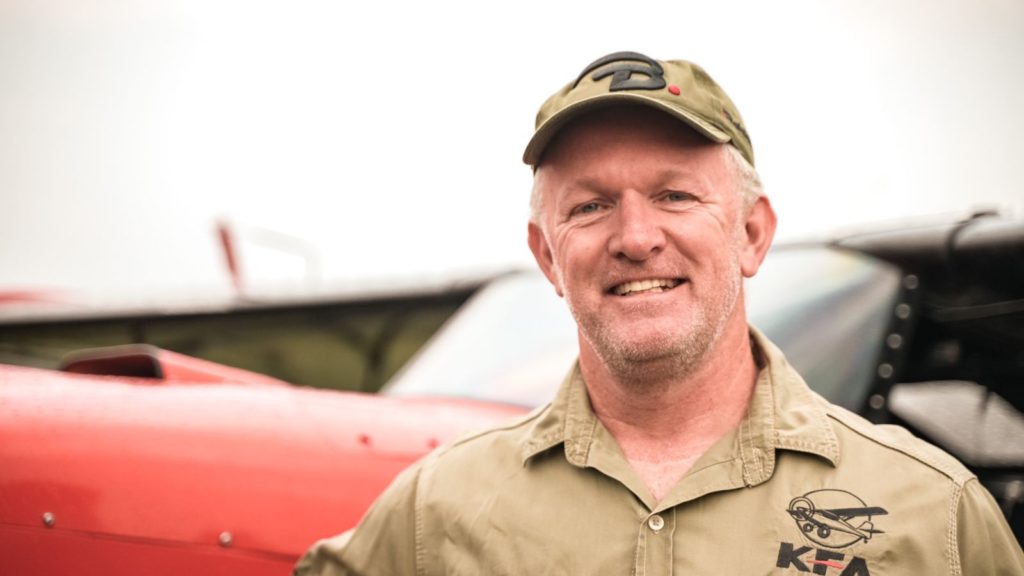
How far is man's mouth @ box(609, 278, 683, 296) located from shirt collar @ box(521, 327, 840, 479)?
260mm

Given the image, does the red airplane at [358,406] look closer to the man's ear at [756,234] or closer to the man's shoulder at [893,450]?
the man's shoulder at [893,450]

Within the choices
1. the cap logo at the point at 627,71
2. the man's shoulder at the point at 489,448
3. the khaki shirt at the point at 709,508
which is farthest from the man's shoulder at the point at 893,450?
the cap logo at the point at 627,71

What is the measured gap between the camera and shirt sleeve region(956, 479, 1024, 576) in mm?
1534

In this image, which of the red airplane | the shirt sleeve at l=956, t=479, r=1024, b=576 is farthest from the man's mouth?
the shirt sleeve at l=956, t=479, r=1024, b=576

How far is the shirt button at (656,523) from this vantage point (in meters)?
1.66

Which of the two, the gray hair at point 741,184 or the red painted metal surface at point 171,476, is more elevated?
the gray hair at point 741,184

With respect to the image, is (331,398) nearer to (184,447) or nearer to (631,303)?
(184,447)

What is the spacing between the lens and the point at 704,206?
1.86 meters

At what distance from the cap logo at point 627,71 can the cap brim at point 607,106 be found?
0.12ft

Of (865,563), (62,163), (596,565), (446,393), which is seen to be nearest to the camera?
(865,563)

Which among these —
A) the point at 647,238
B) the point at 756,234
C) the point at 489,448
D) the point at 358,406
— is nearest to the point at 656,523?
the point at 489,448

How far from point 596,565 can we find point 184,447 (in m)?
1.17

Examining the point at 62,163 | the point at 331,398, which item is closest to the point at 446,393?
the point at 331,398

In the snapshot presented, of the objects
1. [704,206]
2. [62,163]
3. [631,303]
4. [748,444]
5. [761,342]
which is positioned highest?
[62,163]
